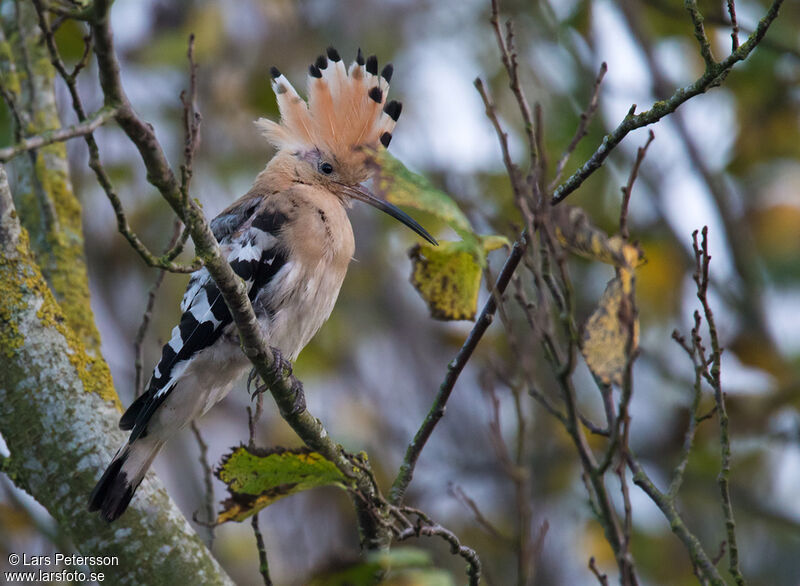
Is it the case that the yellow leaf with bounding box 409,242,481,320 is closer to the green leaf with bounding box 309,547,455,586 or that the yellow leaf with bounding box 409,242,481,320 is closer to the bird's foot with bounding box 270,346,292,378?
Result: the bird's foot with bounding box 270,346,292,378

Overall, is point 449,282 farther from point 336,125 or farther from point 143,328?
point 336,125

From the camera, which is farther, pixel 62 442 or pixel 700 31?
pixel 62 442

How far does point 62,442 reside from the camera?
224 cm

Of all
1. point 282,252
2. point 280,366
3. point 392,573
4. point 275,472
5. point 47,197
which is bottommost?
point 392,573

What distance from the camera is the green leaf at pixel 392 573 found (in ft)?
4.20

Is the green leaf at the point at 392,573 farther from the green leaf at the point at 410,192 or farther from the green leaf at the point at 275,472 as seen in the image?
the green leaf at the point at 410,192

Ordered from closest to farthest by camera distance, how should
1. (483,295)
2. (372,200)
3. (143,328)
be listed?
1. (143,328)
2. (372,200)
3. (483,295)

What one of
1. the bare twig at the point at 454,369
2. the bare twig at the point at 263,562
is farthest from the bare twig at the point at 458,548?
the bare twig at the point at 263,562

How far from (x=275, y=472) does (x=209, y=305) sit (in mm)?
1078

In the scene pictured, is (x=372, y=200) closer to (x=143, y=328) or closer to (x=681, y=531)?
(x=143, y=328)

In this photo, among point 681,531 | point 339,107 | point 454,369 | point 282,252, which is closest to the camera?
point 681,531

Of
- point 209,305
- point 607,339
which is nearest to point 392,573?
Answer: point 607,339

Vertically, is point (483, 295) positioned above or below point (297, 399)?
above

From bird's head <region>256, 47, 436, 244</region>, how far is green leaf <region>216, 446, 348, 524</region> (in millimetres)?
1336
